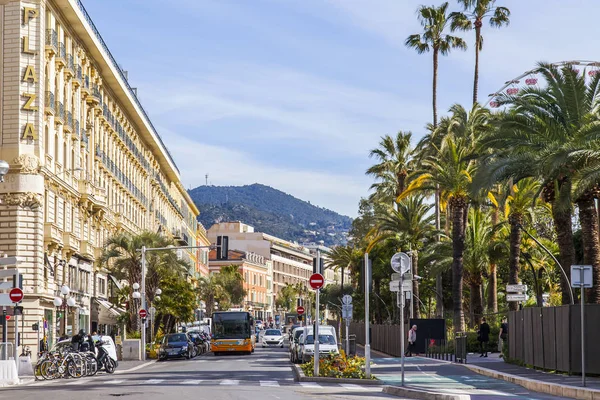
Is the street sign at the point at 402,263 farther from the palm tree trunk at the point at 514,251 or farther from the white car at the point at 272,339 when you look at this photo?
the white car at the point at 272,339

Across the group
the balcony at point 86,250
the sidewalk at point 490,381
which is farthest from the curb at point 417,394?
the balcony at point 86,250

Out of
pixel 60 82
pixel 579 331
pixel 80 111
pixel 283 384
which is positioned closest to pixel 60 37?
pixel 60 82

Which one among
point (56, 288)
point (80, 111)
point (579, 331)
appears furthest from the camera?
point (80, 111)

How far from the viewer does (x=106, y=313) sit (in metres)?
69.1

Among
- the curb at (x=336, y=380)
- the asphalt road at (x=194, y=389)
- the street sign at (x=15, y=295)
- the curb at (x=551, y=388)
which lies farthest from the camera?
the street sign at (x=15, y=295)

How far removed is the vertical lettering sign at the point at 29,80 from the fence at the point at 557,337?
27.3 metres

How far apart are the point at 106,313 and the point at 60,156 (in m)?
15.8

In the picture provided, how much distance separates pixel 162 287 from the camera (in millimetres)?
73125

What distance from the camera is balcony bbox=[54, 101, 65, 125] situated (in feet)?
184

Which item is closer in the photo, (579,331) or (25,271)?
(579,331)

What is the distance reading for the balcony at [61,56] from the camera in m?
55.7

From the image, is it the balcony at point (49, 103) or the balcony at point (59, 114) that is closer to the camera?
the balcony at point (49, 103)

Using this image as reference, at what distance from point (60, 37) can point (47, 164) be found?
8.04m

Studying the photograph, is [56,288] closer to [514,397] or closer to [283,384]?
[283,384]
